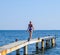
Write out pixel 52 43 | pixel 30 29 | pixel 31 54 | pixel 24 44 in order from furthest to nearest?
pixel 52 43
pixel 31 54
pixel 30 29
pixel 24 44

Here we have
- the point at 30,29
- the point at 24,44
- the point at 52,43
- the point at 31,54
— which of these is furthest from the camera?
the point at 52,43

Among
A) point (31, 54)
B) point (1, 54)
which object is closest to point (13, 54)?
point (31, 54)

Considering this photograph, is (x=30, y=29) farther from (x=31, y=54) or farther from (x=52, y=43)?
(x=52, y=43)

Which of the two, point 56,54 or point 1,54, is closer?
point 1,54

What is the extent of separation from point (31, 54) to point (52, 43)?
11990 millimetres

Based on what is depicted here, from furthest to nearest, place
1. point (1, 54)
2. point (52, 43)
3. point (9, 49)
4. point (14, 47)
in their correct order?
point (52, 43) < point (14, 47) < point (9, 49) < point (1, 54)

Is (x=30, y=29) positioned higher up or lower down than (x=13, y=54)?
higher up

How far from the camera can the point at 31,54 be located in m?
31.0

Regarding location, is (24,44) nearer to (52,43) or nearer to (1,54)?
(1,54)

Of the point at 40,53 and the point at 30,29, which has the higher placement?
the point at 30,29

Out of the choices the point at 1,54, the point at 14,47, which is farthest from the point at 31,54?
the point at 1,54

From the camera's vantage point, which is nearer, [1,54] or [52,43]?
[1,54]

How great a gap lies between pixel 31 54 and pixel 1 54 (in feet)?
47.9

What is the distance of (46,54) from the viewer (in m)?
31.7
